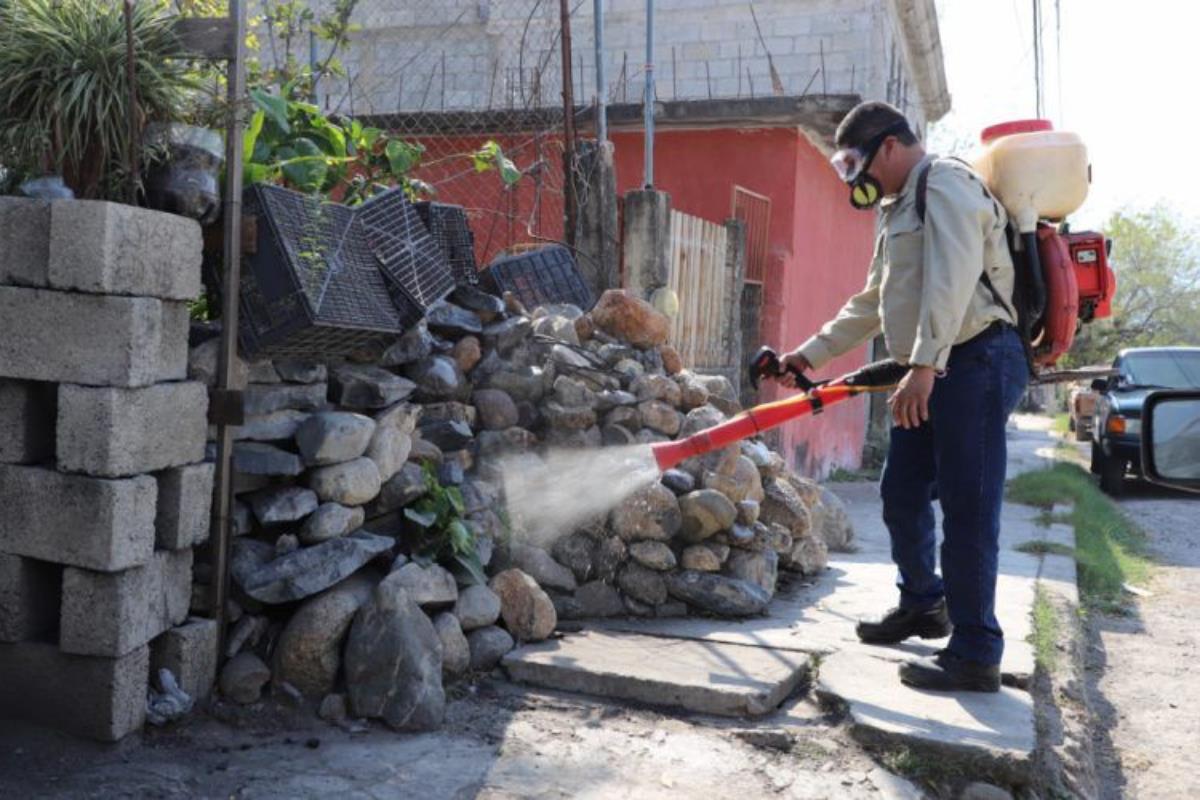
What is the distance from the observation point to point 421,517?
4082mm

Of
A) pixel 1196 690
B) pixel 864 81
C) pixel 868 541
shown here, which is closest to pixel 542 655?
pixel 1196 690

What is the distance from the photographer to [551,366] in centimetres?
532

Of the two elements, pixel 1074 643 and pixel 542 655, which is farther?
pixel 1074 643

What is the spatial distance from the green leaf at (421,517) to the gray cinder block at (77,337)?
1.12 metres

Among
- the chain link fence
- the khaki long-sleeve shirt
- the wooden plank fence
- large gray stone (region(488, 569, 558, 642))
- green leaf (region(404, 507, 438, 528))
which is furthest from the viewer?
the chain link fence

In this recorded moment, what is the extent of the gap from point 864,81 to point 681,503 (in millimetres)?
9681

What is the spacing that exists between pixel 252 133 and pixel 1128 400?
445 inches

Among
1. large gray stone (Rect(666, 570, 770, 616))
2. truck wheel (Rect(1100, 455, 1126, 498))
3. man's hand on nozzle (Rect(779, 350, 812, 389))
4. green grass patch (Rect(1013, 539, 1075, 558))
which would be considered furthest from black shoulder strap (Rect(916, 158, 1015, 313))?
truck wheel (Rect(1100, 455, 1126, 498))

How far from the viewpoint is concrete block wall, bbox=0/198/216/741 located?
310 centimetres

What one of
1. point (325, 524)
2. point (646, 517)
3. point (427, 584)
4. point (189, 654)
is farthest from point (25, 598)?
point (646, 517)

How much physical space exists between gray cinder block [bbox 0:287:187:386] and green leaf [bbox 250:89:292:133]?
1229 mm

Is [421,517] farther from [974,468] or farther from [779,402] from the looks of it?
[974,468]

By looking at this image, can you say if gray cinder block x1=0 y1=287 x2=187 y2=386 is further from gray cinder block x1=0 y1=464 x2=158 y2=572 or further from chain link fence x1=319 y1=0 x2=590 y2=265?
chain link fence x1=319 y1=0 x2=590 y2=265

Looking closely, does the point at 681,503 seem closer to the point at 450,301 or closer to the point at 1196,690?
the point at 450,301
